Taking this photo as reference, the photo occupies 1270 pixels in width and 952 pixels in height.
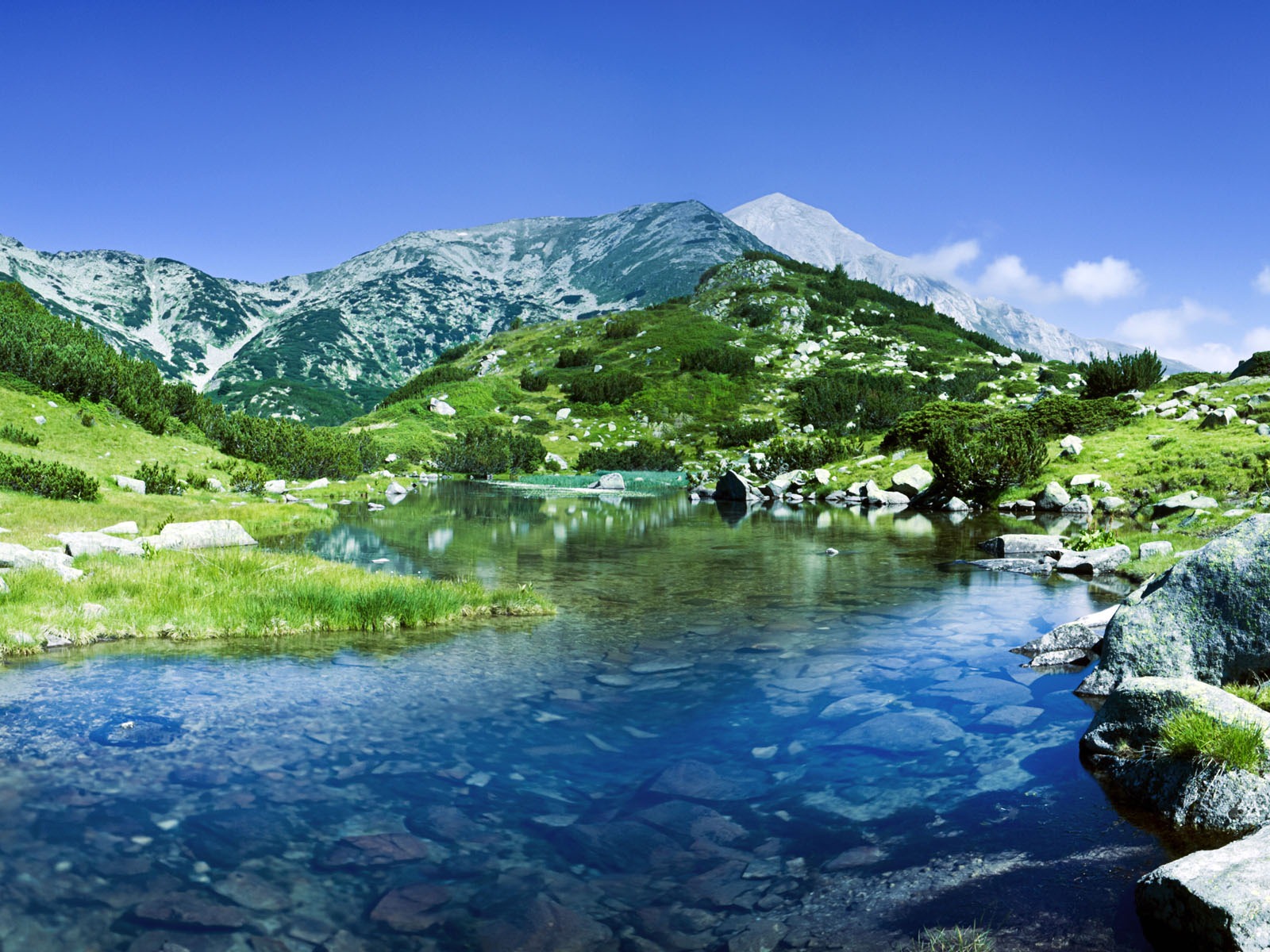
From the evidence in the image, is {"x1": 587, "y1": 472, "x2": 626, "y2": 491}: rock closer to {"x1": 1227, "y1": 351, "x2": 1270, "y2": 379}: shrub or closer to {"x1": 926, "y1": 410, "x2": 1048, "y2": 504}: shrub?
{"x1": 926, "y1": 410, "x2": 1048, "y2": 504}: shrub

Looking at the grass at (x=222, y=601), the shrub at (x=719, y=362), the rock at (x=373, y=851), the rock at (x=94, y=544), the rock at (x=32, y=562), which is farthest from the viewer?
the shrub at (x=719, y=362)

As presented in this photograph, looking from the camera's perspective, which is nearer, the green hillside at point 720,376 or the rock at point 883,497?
the rock at point 883,497

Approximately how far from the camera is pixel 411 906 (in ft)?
18.7

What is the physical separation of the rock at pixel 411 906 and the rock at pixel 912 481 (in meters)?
42.5

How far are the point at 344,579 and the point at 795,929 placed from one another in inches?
523

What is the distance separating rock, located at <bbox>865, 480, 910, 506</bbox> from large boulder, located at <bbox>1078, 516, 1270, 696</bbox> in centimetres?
3557

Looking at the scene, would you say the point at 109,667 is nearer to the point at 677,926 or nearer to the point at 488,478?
the point at 677,926

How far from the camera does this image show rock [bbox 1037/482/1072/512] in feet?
119

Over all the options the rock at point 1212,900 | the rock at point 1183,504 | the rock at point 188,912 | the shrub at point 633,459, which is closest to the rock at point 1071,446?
the rock at point 1183,504

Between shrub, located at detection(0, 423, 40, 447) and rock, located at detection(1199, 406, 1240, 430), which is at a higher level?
rock, located at detection(1199, 406, 1240, 430)

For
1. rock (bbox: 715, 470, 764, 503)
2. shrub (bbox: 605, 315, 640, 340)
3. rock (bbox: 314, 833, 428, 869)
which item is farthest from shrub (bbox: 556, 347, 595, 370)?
rock (bbox: 314, 833, 428, 869)

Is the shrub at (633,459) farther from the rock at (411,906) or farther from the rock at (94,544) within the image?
the rock at (411,906)

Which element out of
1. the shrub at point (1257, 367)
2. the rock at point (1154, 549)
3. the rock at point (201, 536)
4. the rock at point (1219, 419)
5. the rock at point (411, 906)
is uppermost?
the shrub at point (1257, 367)

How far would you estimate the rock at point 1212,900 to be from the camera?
4.41 metres
